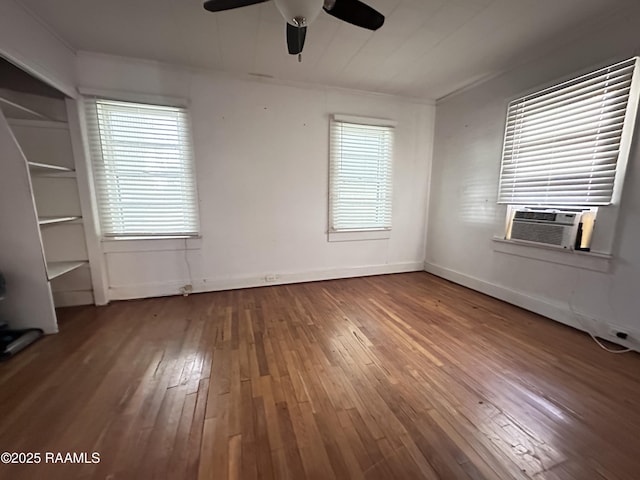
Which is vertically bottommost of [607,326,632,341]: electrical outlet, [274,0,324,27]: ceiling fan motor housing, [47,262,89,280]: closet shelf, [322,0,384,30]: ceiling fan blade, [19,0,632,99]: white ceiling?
[607,326,632,341]: electrical outlet

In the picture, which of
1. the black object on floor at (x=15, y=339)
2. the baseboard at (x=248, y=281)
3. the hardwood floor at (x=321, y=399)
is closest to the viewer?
the hardwood floor at (x=321, y=399)

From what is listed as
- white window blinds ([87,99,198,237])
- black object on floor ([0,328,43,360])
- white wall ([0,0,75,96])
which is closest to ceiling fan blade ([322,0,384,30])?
white window blinds ([87,99,198,237])

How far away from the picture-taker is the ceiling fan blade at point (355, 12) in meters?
1.62

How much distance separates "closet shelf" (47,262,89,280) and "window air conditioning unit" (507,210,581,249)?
4.65 m

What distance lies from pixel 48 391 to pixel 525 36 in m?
4.63

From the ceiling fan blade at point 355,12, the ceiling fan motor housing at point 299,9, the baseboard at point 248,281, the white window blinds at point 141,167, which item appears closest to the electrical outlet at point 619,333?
the baseboard at point 248,281

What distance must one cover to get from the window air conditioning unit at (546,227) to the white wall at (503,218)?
0.55ft

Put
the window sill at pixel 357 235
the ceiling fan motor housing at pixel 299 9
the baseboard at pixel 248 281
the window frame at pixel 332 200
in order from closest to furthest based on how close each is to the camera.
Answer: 1. the ceiling fan motor housing at pixel 299 9
2. the baseboard at pixel 248 281
3. the window frame at pixel 332 200
4. the window sill at pixel 357 235

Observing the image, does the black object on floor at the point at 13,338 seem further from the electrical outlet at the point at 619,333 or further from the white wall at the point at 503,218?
the electrical outlet at the point at 619,333

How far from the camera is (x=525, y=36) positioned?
241 cm

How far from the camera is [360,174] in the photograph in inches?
153

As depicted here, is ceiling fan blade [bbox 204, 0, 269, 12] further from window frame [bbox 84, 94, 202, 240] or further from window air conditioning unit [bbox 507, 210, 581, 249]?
window air conditioning unit [bbox 507, 210, 581, 249]

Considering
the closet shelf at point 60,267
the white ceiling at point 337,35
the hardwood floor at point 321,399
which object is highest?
the white ceiling at point 337,35

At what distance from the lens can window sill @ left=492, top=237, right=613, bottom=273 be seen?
2328mm
